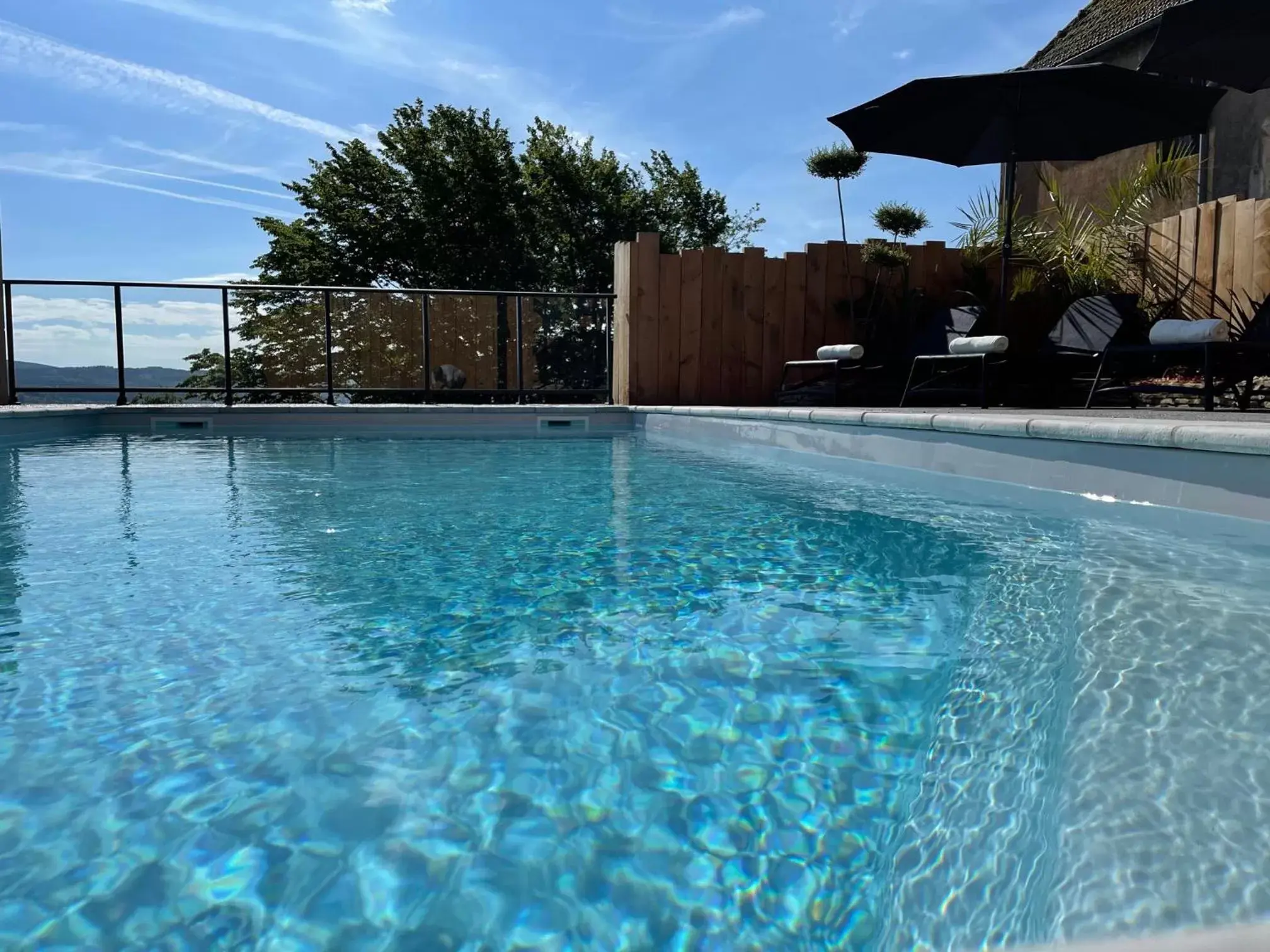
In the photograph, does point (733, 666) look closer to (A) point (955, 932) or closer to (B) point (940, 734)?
(B) point (940, 734)

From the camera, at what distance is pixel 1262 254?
→ 5504 millimetres

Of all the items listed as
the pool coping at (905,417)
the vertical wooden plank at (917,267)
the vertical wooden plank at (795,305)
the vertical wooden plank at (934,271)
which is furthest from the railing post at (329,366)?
the vertical wooden plank at (934,271)

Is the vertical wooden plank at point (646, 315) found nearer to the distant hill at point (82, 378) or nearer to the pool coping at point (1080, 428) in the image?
the pool coping at point (1080, 428)

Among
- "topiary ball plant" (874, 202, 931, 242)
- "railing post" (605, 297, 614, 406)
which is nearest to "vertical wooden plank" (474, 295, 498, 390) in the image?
"railing post" (605, 297, 614, 406)

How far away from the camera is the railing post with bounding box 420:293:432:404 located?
858 centimetres

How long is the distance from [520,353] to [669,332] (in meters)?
1.76

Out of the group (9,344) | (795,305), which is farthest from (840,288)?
(9,344)

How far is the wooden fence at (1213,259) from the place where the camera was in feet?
18.1

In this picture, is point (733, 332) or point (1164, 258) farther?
point (733, 332)

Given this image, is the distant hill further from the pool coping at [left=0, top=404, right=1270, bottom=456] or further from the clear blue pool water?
the clear blue pool water

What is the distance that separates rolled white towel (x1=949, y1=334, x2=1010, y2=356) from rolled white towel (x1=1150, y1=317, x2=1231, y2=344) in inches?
31.7

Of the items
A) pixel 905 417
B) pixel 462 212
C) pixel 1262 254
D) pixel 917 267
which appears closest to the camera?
pixel 905 417

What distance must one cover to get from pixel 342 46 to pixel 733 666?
13.0 meters

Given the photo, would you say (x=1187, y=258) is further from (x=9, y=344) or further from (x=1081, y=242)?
(x=9, y=344)
